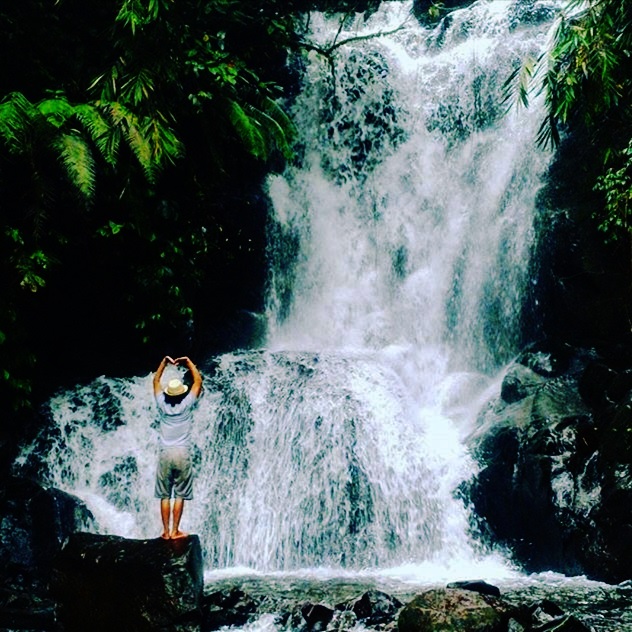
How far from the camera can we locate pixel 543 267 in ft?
39.8

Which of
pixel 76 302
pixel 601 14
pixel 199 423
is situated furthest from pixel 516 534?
pixel 76 302

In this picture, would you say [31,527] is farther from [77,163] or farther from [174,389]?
[77,163]

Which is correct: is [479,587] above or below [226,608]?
above

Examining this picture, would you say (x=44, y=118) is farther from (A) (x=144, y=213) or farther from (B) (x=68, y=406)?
(B) (x=68, y=406)

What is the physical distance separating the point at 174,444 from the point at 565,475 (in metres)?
4.88

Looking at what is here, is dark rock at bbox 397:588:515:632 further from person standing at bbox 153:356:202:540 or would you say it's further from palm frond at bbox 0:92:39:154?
palm frond at bbox 0:92:39:154

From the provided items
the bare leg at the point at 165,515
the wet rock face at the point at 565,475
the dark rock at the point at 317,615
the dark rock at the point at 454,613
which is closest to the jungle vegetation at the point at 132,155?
the wet rock face at the point at 565,475

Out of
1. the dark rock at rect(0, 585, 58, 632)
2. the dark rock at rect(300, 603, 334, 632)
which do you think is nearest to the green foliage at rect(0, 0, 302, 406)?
the dark rock at rect(0, 585, 58, 632)

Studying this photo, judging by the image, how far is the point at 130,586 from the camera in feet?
18.7

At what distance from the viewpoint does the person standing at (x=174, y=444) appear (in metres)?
6.01

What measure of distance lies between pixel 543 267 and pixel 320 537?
627 cm

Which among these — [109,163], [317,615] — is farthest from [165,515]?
[109,163]

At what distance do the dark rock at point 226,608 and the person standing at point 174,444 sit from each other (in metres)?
0.84

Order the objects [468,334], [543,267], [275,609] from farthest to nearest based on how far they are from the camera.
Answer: [468,334], [543,267], [275,609]
